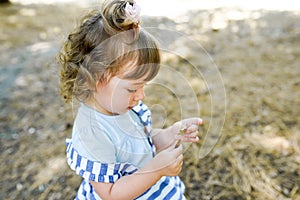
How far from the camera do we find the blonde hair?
104 centimetres

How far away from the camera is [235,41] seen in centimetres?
321

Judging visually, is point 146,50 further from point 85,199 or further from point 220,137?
point 220,137

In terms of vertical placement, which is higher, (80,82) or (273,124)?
(80,82)

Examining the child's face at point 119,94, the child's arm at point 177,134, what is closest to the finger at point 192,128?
the child's arm at point 177,134

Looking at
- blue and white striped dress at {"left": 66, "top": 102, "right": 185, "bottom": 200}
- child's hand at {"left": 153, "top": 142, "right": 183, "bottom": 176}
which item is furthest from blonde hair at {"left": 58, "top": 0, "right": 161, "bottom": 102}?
child's hand at {"left": 153, "top": 142, "right": 183, "bottom": 176}

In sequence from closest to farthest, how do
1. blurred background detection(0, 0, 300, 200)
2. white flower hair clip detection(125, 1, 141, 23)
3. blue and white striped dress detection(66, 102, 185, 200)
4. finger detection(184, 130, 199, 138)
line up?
1. white flower hair clip detection(125, 1, 141, 23)
2. blue and white striped dress detection(66, 102, 185, 200)
3. finger detection(184, 130, 199, 138)
4. blurred background detection(0, 0, 300, 200)

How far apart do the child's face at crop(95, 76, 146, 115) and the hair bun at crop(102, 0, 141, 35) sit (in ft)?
0.49

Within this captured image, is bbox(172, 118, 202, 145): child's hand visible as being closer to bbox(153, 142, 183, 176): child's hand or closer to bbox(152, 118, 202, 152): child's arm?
bbox(152, 118, 202, 152): child's arm

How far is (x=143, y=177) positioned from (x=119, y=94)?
28cm

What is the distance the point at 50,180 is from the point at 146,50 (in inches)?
41.8

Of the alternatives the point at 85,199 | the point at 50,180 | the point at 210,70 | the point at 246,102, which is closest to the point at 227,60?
the point at 210,70

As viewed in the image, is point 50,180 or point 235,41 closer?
point 50,180

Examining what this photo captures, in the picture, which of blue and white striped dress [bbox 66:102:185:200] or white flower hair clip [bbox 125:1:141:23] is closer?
white flower hair clip [bbox 125:1:141:23]

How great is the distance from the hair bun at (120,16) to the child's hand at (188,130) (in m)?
0.42
